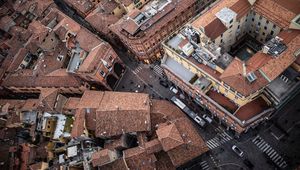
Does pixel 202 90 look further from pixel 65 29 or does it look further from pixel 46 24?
pixel 46 24

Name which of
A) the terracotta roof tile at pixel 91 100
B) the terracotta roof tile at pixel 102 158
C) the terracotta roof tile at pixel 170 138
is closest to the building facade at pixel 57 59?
the terracotta roof tile at pixel 91 100

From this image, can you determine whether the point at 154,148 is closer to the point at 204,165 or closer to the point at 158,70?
the point at 204,165

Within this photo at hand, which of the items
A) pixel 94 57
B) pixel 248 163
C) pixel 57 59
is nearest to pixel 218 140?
pixel 248 163

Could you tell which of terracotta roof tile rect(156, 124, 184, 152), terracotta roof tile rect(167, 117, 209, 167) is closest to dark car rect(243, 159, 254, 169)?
terracotta roof tile rect(167, 117, 209, 167)

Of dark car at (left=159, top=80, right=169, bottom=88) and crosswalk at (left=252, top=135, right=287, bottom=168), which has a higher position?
crosswalk at (left=252, top=135, right=287, bottom=168)

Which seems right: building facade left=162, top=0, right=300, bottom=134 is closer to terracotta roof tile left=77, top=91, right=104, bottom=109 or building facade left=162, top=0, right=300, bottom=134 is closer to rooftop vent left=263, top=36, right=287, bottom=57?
rooftop vent left=263, top=36, right=287, bottom=57

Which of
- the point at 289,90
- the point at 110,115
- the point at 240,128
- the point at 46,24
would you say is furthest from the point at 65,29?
the point at 289,90

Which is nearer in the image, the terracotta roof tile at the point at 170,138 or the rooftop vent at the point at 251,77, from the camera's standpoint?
the rooftop vent at the point at 251,77

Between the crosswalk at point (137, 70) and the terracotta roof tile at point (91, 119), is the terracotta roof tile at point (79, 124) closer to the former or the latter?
the terracotta roof tile at point (91, 119)
